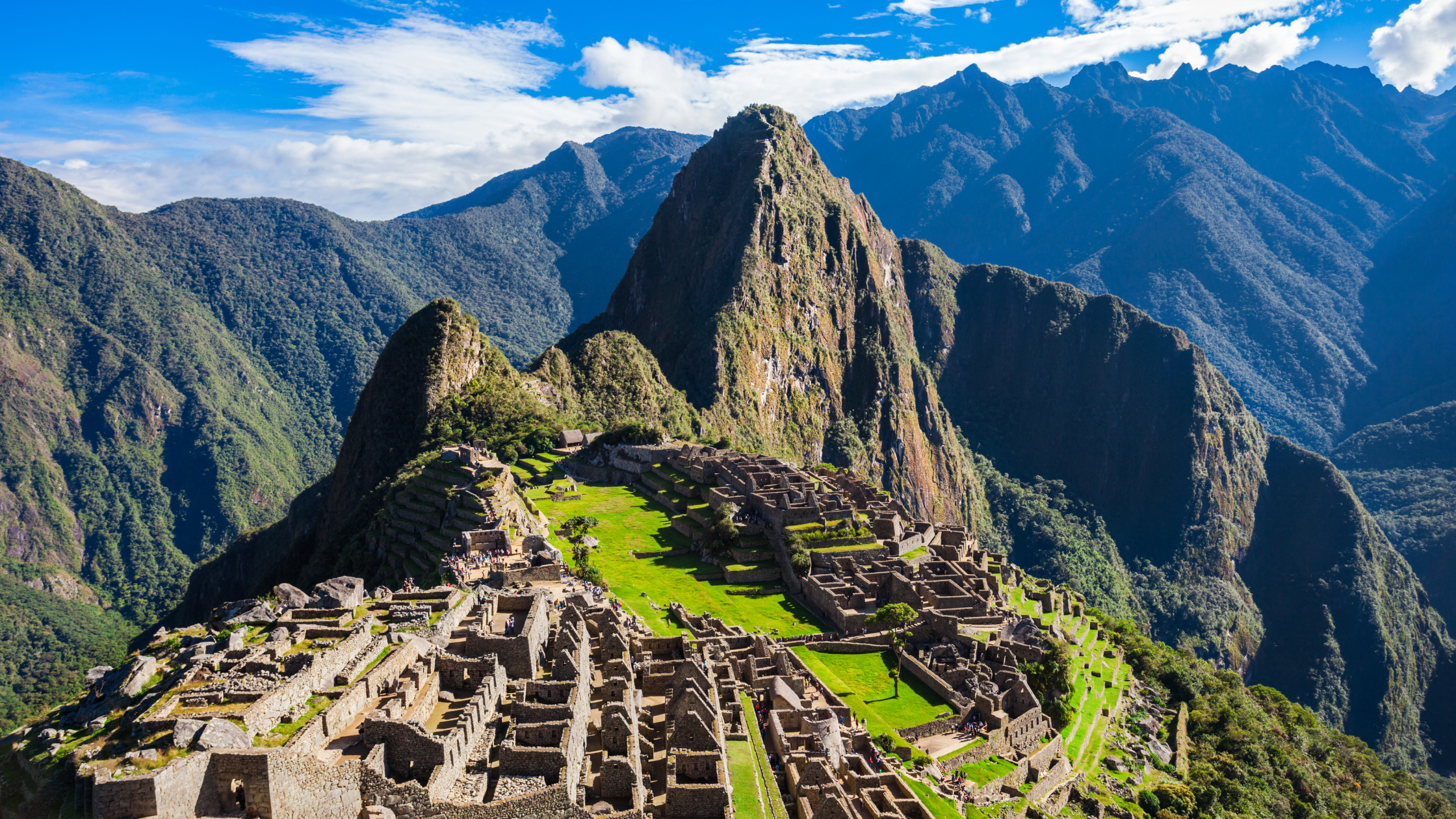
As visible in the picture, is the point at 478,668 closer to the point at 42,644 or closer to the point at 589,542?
the point at 589,542

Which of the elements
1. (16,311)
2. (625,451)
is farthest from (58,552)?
(625,451)

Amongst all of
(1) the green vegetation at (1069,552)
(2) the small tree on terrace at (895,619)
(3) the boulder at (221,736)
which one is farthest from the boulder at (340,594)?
(1) the green vegetation at (1069,552)

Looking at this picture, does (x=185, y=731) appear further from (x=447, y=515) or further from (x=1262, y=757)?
(x=1262, y=757)

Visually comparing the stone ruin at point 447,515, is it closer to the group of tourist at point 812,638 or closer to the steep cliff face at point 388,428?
the group of tourist at point 812,638

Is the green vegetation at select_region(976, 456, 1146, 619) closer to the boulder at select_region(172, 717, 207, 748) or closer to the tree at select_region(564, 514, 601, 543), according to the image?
the tree at select_region(564, 514, 601, 543)


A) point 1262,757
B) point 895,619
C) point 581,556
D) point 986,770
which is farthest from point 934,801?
point 1262,757

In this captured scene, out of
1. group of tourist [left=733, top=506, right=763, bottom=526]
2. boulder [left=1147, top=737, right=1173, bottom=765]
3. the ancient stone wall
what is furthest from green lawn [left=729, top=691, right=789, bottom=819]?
boulder [left=1147, top=737, right=1173, bottom=765]

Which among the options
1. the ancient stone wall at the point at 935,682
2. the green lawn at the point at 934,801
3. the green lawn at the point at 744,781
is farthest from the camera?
the ancient stone wall at the point at 935,682
